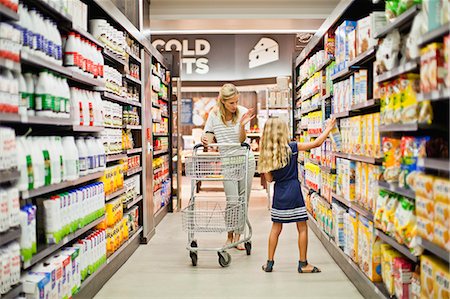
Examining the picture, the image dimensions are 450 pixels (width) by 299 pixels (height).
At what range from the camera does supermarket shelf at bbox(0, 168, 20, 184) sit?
8.09 feet

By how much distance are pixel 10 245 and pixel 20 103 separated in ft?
2.55

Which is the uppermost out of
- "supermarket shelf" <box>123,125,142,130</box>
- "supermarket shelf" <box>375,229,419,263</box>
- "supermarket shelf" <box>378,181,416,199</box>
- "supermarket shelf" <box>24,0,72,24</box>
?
"supermarket shelf" <box>24,0,72,24</box>

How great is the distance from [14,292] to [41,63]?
1289mm

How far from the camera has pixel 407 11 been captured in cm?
276

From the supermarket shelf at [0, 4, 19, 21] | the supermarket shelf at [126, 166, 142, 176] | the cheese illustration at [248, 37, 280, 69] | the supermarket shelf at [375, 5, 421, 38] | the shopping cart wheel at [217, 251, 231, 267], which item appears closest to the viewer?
the supermarket shelf at [0, 4, 19, 21]

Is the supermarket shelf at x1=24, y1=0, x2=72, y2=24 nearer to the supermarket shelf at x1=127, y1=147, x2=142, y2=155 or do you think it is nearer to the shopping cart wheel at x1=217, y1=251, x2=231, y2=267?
the supermarket shelf at x1=127, y1=147, x2=142, y2=155

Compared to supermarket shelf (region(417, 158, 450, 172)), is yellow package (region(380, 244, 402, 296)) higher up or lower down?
lower down

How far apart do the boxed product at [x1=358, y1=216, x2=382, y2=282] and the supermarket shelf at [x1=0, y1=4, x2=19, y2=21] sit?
2.69m

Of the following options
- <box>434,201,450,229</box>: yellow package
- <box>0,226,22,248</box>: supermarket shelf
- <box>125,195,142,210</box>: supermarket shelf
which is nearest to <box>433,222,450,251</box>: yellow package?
<box>434,201,450,229</box>: yellow package

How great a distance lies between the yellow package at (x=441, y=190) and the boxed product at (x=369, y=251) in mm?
1214

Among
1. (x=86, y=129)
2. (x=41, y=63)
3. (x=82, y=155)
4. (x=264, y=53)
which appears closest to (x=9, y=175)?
(x=41, y=63)

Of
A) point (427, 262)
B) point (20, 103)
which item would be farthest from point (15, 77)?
point (427, 262)

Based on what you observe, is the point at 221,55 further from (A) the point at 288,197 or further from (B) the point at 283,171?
(A) the point at 288,197

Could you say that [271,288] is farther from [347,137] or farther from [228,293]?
[347,137]
